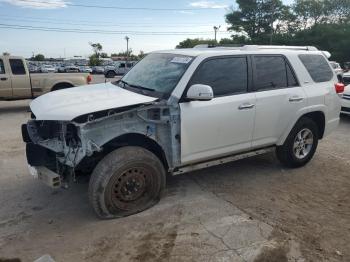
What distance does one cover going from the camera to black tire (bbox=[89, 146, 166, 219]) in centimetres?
419

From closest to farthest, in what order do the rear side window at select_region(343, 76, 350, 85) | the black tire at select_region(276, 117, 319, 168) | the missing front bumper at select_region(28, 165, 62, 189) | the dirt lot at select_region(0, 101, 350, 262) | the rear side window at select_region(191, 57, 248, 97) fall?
the dirt lot at select_region(0, 101, 350, 262)
the missing front bumper at select_region(28, 165, 62, 189)
the rear side window at select_region(191, 57, 248, 97)
the black tire at select_region(276, 117, 319, 168)
the rear side window at select_region(343, 76, 350, 85)

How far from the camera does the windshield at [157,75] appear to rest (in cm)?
471

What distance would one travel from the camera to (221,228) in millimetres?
4188

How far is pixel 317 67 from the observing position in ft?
20.1

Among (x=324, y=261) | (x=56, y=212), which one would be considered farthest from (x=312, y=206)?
(x=56, y=212)

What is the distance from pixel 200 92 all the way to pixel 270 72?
1.58 m

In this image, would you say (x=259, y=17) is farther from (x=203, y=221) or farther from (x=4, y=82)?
(x=203, y=221)

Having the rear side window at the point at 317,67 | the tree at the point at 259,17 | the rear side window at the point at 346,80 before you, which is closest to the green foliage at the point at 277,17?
the tree at the point at 259,17

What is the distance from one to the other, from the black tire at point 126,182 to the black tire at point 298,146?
2.21 meters

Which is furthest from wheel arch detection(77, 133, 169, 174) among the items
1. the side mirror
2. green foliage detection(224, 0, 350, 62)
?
green foliage detection(224, 0, 350, 62)

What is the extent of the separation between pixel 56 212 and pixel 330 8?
213ft

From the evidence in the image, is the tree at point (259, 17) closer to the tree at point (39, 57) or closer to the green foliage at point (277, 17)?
the green foliage at point (277, 17)

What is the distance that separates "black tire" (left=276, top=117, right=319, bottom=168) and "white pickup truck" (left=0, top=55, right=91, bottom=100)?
849 cm

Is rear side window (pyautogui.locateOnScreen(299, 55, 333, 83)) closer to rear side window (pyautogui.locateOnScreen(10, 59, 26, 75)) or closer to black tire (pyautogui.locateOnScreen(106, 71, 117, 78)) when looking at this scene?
rear side window (pyautogui.locateOnScreen(10, 59, 26, 75))
